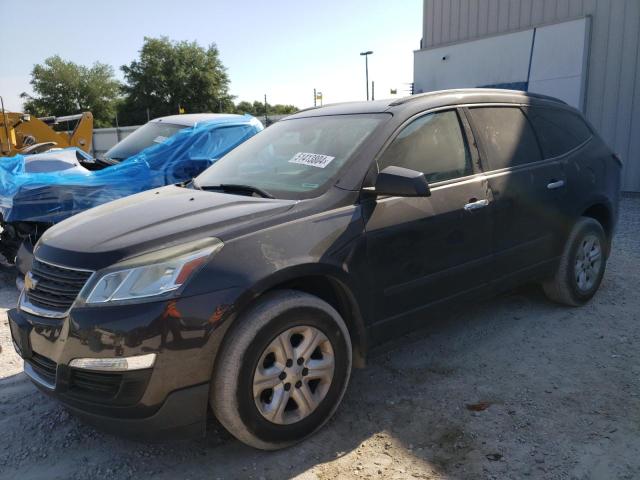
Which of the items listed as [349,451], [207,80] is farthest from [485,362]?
[207,80]

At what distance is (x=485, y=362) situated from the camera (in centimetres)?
352

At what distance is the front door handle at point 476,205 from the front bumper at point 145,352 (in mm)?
1710

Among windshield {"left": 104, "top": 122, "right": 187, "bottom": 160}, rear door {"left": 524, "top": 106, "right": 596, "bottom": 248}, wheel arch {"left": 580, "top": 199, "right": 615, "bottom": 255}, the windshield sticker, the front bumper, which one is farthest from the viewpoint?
windshield {"left": 104, "top": 122, "right": 187, "bottom": 160}

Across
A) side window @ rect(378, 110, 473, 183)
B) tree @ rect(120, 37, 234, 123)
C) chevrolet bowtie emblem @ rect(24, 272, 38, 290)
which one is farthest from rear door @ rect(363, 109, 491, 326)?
tree @ rect(120, 37, 234, 123)

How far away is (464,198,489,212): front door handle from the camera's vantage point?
10.8 feet

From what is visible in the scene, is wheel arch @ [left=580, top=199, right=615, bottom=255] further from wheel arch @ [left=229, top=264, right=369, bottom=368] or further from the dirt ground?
wheel arch @ [left=229, top=264, right=369, bottom=368]

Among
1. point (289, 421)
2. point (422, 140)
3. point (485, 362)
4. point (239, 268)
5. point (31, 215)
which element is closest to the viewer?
point (239, 268)

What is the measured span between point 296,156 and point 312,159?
7.2 inches

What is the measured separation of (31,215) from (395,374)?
3785 mm

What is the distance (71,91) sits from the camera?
53.5m

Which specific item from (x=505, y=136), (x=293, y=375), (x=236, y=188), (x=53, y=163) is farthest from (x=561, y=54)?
(x=293, y=375)

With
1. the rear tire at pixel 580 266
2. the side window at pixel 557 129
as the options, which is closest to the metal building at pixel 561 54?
the side window at pixel 557 129

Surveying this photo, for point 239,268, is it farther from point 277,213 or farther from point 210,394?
point 210,394

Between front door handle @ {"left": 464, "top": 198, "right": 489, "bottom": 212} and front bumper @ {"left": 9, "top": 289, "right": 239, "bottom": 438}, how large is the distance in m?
1.71
